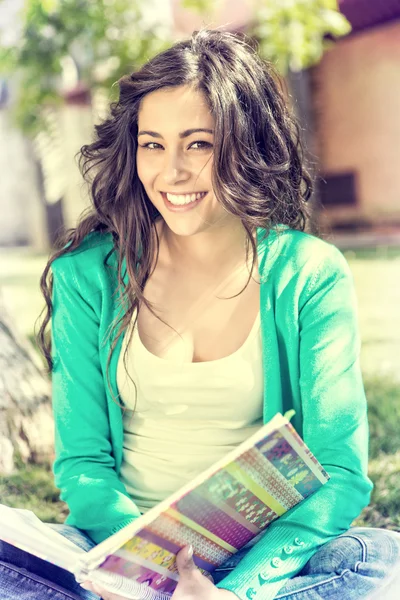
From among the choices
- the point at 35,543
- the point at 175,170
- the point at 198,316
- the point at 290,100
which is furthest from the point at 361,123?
the point at 35,543

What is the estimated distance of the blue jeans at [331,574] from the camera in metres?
1.67

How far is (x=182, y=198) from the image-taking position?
6.39 feet

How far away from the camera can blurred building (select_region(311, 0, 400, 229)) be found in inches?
389

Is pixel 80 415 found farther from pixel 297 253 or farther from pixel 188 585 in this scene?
pixel 297 253

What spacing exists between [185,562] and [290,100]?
5.85 ft

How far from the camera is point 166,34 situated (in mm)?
5656

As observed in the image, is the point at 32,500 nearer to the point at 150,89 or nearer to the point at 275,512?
the point at 275,512

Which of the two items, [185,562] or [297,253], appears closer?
[185,562]

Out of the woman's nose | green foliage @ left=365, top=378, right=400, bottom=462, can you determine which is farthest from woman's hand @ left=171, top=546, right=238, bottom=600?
green foliage @ left=365, top=378, right=400, bottom=462

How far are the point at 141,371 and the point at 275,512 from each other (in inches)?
20.7

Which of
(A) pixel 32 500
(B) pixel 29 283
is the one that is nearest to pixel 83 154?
(A) pixel 32 500

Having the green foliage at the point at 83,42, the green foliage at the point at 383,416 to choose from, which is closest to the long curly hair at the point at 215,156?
the green foliage at the point at 383,416

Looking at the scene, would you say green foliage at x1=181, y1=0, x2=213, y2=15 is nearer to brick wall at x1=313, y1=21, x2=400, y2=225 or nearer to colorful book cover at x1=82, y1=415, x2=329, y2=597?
colorful book cover at x1=82, y1=415, x2=329, y2=597

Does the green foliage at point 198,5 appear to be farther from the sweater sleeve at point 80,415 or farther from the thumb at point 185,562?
the thumb at point 185,562
